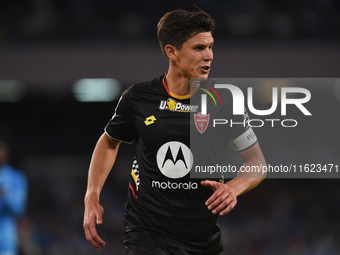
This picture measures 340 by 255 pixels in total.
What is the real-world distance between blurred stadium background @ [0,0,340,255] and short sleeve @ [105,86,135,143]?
25.9 feet

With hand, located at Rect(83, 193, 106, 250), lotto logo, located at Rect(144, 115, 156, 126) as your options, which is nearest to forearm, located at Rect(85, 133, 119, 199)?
hand, located at Rect(83, 193, 106, 250)

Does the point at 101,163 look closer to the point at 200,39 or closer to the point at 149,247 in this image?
the point at 149,247

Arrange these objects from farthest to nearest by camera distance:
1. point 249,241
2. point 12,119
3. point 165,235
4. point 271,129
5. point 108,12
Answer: point 12,119 < point 271,129 < point 108,12 < point 249,241 < point 165,235

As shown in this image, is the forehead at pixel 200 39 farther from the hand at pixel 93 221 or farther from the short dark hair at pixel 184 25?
the hand at pixel 93 221

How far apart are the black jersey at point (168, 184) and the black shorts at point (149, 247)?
21mm

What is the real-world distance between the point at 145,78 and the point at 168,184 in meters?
8.86

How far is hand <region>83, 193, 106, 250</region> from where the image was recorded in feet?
10.1

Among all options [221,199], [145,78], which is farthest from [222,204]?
[145,78]

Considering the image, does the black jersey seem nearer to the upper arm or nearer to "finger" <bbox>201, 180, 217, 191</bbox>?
the upper arm

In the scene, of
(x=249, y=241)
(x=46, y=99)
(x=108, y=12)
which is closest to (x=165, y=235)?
(x=249, y=241)

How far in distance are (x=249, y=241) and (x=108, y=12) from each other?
20.1 feet

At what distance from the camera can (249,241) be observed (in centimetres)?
1126

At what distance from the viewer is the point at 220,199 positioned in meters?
2.74

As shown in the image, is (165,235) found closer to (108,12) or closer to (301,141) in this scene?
(108,12)
